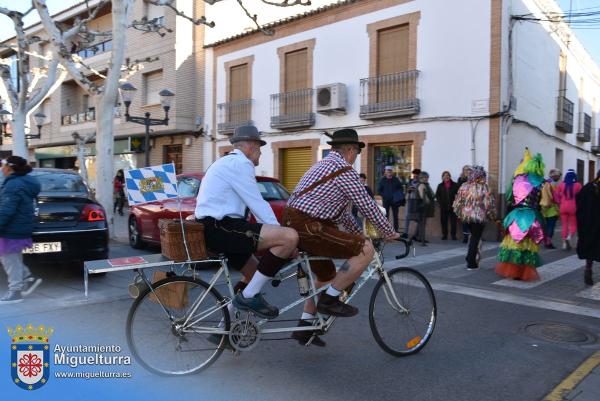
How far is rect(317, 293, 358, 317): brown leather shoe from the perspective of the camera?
3933mm

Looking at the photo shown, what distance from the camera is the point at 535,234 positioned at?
23.7 feet

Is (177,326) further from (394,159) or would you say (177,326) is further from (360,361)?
(394,159)

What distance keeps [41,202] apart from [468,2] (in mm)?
11134

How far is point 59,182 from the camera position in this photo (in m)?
7.35

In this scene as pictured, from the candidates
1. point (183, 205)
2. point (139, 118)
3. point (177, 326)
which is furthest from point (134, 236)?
point (177, 326)

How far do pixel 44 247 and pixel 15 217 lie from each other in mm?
909

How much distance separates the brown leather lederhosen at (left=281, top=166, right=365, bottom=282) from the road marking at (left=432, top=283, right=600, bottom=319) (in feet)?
10.9

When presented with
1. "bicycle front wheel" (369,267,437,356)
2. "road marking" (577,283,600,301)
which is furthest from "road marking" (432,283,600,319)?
"bicycle front wheel" (369,267,437,356)

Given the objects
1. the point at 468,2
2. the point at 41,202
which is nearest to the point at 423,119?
the point at 468,2

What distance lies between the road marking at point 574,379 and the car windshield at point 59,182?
645 cm

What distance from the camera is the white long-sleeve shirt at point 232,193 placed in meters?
3.68

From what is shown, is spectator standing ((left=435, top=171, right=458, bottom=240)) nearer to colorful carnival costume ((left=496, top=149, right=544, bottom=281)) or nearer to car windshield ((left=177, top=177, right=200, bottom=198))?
colorful carnival costume ((left=496, top=149, right=544, bottom=281))

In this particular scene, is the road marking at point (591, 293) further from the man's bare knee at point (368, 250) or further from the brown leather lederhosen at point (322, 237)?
the brown leather lederhosen at point (322, 237)

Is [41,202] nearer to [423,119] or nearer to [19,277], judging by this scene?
[19,277]
